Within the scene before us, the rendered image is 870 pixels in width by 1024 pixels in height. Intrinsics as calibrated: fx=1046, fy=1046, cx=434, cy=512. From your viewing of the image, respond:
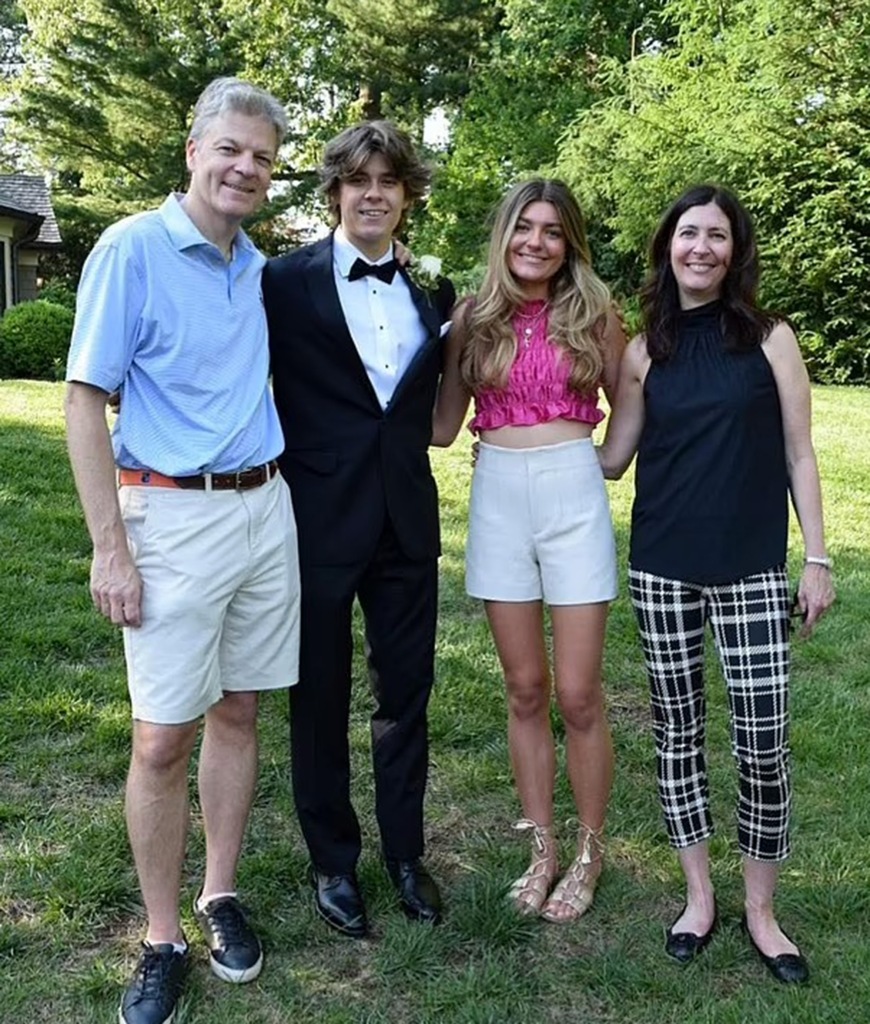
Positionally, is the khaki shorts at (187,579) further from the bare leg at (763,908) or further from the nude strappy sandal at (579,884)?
the bare leg at (763,908)

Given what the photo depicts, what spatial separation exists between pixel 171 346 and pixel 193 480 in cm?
30

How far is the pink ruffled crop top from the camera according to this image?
2693mm

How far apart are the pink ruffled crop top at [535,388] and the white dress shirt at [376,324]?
0.25 metres

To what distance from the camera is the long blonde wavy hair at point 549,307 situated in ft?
8.78

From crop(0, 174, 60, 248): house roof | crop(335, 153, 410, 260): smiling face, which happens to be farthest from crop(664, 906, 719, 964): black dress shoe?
crop(0, 174, 60, 248): house roof

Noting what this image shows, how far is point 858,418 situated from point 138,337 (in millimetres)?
10319

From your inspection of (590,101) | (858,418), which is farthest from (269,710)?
(590,101)

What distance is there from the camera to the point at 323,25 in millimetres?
25500

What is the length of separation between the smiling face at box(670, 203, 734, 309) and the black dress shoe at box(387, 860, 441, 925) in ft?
5.57

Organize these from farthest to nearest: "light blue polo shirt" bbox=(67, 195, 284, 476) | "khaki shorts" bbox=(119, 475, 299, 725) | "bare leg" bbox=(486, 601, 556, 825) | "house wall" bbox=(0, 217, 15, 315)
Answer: "house wall" bbox=(0, 217, 15, 315)
"bare leg" bbox=(486, 601, 556, 825)
"khaki shorts" bbox=(119, 475, 299, 725)
"light blue polo shirt" bbox=(67, 195, 284, 476)

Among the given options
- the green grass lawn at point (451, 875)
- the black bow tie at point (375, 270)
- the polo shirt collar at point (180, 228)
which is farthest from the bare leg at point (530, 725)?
the polo shirt collar at point (180, 228)

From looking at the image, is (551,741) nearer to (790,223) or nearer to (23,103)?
(790,223)

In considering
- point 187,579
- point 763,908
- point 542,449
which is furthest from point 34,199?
point 763,908

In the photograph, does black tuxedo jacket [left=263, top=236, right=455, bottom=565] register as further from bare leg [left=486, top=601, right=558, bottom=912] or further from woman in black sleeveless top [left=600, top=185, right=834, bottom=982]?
woman in black sleeveless top [left=600, top=185, right=834, bottom=982]
